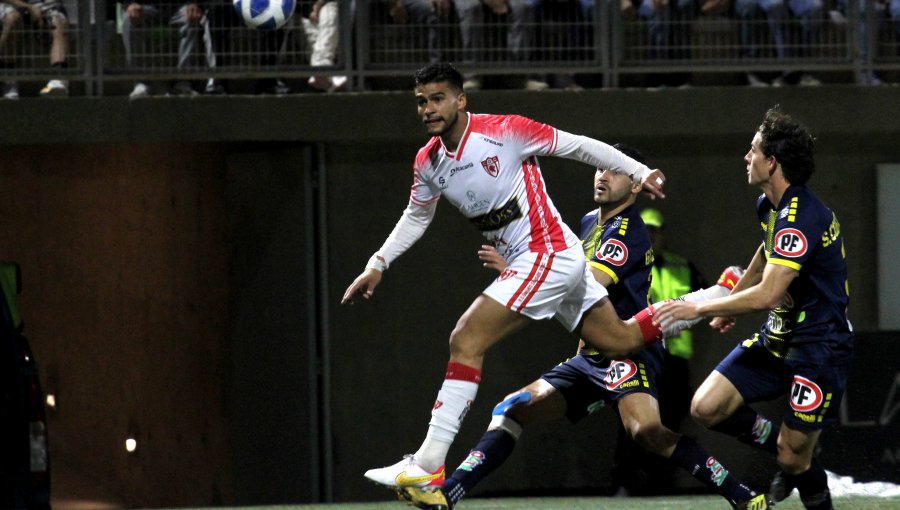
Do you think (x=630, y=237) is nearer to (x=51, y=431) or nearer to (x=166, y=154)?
(x=166, y=154)

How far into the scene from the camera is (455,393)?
6750 millimetres

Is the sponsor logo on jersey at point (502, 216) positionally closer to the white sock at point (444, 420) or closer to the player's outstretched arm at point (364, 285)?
the player's outstretched arm at point (364, 285)

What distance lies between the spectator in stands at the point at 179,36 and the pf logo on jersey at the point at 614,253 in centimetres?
477

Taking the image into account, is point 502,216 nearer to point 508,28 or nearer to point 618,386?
point 618,386

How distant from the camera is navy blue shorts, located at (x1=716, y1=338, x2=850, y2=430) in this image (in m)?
6.98

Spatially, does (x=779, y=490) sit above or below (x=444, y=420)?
below

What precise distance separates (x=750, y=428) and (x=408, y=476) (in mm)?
1974

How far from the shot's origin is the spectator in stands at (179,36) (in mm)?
11406

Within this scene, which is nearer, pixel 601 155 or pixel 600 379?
pixel 601 155

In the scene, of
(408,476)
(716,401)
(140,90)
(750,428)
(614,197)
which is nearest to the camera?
(408,476)

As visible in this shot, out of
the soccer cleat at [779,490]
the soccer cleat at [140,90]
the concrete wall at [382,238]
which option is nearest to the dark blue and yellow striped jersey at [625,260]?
the soccer cleat at [779,490]

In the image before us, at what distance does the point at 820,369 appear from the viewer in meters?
6.99

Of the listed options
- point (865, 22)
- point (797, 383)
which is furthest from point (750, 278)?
point (865, 22)

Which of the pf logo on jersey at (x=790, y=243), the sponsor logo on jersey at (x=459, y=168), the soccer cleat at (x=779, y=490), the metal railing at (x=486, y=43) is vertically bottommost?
the soccer cleat at (x=779, y=490)
